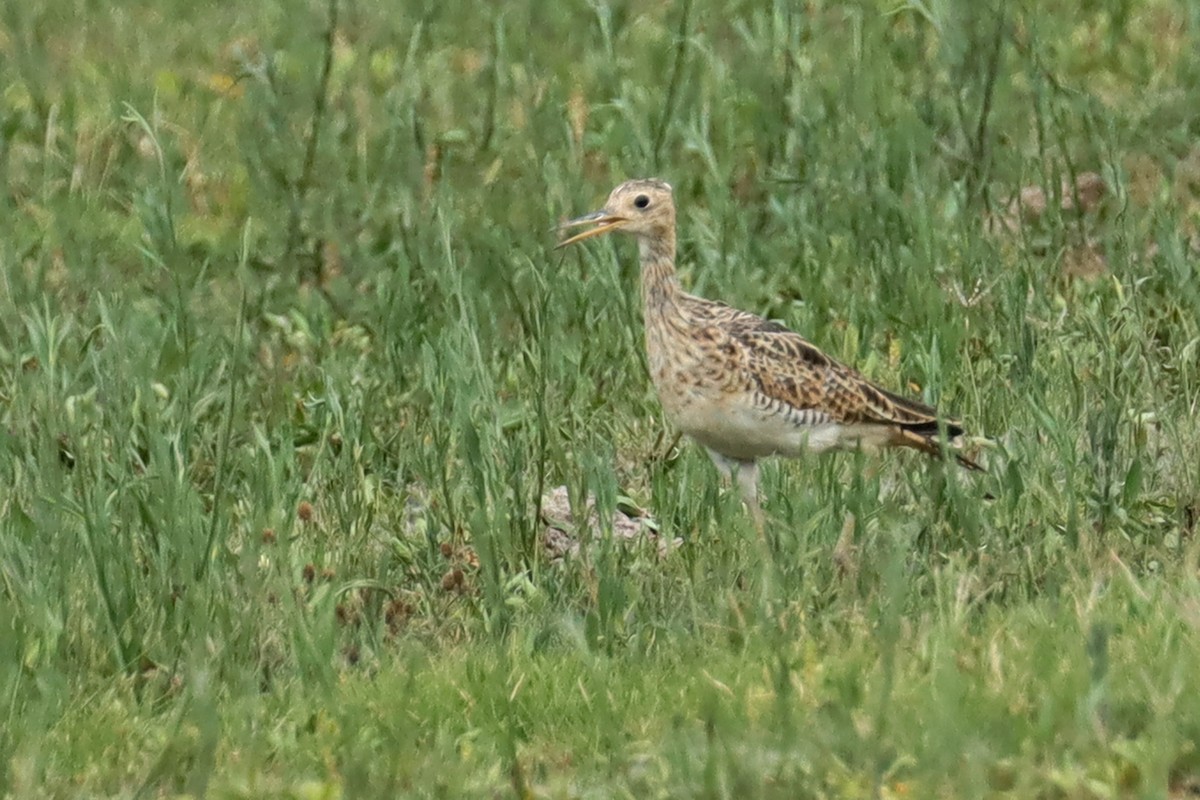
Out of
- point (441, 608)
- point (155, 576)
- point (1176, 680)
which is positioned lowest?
point (441, 608)

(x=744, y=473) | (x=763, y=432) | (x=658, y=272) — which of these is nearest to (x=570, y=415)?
(x=658, y=272)

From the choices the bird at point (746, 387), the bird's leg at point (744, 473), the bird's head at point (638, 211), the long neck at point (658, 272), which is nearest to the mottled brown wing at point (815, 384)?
the bird at point (746, 387)

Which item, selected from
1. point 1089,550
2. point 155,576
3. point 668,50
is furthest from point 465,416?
point 668,50

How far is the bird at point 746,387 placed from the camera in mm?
7398

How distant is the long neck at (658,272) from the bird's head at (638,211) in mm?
32

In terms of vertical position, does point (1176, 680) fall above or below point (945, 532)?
above

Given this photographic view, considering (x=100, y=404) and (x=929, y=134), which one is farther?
(x=929, y=134)

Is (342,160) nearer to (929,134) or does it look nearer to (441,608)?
(929,134)

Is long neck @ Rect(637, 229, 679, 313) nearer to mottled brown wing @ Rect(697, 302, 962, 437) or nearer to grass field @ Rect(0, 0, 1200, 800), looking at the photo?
mottled brown wing @ Rect(697, 302, 962, 437)

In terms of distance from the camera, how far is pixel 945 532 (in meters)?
6.55

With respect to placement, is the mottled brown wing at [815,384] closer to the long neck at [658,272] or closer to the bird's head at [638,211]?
the long neck at [658,272]

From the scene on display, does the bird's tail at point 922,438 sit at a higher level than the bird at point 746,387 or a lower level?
lower

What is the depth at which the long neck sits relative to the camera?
7789 millimetres

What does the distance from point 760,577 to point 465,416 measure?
3.84 feet
